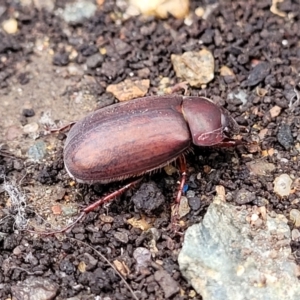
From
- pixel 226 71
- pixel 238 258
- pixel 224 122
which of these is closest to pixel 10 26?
pixel 226 71

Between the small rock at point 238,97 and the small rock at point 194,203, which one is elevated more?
the small rock at point 238,97

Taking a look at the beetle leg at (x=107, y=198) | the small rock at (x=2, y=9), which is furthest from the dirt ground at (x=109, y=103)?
the beetle leg at (x=107, y=198)

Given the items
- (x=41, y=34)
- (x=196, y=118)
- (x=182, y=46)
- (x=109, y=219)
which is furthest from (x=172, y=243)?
(x=41, y=34)

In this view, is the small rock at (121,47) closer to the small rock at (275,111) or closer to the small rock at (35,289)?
the small rock at (275,111)

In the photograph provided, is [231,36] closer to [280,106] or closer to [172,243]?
[280,106]

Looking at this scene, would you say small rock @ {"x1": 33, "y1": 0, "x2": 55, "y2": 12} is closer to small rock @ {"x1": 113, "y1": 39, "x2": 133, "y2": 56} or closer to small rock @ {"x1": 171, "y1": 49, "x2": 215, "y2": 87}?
small rock @ {"x1": 113, "y1": 39, "x2": 133, "y2": 56}

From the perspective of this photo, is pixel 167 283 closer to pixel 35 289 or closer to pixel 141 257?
pixel 141 257

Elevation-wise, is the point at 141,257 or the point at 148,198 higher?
the point at 148,198
